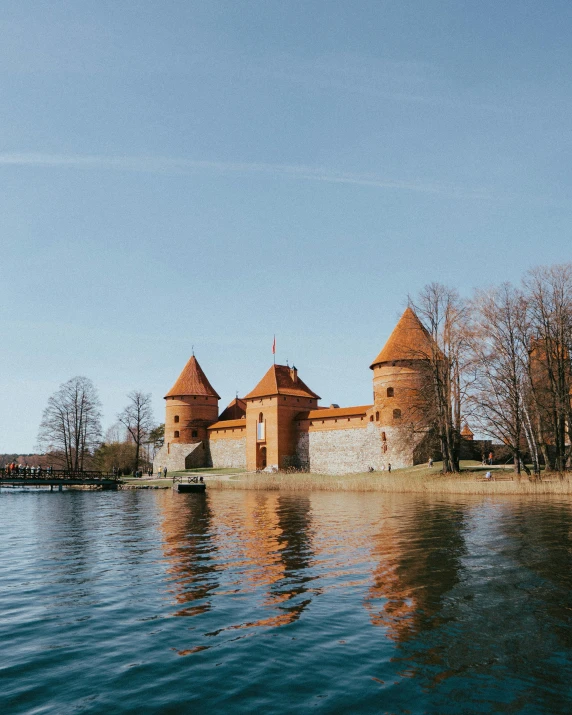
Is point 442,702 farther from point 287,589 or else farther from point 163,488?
point 163,488

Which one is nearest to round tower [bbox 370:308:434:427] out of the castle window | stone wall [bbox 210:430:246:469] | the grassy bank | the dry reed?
the grassy bank

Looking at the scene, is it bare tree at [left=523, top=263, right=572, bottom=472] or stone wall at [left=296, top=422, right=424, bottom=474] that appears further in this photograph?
stone wall at [left=296, top=422, right=424, bottom=474]

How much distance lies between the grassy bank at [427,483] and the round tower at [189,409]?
1797cm

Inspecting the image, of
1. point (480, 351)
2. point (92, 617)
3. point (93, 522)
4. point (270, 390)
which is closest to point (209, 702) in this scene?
point (92, 617)

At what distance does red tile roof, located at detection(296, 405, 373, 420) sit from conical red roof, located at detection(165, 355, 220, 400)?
12.3 metres

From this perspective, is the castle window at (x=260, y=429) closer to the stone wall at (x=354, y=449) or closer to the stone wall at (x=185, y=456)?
the stone wall at (x=354, y=449)

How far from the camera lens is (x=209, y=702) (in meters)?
5.30

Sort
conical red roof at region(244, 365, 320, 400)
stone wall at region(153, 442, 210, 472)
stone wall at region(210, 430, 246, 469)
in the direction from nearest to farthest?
conical red roof at region(244, 365, 320, 400) < stone wall at region(210, 430, 246, 469) < stone wall at region(153, 442, 210, 472)

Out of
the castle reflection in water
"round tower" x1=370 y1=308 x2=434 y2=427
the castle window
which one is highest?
"round tower" x1=370 y1=308 x2=434 y2=427

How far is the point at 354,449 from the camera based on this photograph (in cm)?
4572

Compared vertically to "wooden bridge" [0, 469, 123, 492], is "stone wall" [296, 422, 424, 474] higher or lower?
higher

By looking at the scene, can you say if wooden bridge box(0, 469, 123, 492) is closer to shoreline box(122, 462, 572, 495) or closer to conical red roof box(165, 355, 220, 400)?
shoreline box(122, 462, 572, 495)

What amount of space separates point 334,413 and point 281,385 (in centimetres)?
570

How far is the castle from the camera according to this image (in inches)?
1599
